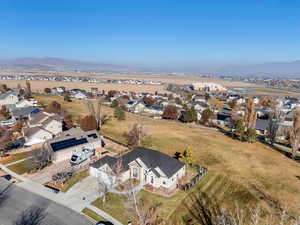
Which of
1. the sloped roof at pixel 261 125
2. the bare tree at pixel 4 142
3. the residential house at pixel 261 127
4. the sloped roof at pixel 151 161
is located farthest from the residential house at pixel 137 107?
the sloped roof at pixel 151 161

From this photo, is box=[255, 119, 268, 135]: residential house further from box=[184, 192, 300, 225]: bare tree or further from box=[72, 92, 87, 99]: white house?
box=[72, 92, 87, 99]: white house

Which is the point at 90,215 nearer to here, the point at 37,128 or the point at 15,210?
the point at 15,210

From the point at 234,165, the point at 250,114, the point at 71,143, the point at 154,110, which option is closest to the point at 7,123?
the point at 71,143

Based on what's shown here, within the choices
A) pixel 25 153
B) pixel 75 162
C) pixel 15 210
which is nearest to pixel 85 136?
pixel 75 162

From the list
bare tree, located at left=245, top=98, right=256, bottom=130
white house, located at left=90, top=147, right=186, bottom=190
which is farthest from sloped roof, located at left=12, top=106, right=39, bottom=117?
bare tree, located at left=245, top=98, right=256, bottom=130

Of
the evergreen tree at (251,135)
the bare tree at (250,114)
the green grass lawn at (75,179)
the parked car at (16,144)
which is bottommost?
the green grass lawn at (75,179)

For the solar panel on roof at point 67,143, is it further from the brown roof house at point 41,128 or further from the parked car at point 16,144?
the parked car at point 16,144
